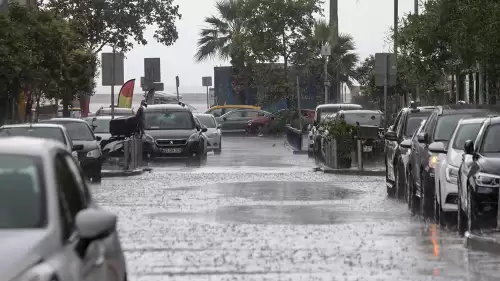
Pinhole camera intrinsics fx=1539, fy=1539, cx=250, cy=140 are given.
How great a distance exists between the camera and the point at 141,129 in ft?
147

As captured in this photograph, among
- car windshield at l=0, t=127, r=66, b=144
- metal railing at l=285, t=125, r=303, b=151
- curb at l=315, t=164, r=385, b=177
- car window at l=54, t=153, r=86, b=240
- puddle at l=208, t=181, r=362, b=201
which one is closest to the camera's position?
car window at l=54, t=153, r=86, b=240

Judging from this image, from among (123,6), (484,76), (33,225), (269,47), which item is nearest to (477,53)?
(484,76)

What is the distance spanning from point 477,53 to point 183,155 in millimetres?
10875

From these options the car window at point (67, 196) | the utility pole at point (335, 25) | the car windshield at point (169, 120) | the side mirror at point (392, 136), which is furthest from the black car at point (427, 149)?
the utility pole at point (335, 25)

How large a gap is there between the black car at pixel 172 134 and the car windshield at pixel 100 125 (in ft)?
4.67

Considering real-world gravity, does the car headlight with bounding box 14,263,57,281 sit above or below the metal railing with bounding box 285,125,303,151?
above

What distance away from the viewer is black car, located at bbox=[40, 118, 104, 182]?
112 ft

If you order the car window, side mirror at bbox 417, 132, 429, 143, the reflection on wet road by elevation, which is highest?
the car window

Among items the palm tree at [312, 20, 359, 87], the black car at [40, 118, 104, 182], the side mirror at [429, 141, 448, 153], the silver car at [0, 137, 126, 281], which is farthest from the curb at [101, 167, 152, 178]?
the palm tree at [312, 20, 359, 87]

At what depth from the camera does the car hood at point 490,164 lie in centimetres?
1867

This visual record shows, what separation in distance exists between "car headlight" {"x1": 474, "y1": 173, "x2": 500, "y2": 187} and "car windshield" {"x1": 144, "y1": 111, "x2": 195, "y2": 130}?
27338mm

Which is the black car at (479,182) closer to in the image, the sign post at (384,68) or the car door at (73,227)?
the car door at (73,227)

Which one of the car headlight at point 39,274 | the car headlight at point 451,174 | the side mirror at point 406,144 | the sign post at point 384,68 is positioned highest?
the sign post at point 384,68

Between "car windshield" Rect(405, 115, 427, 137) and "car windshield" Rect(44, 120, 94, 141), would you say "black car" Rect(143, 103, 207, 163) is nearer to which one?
"car windshield" Rect(44, 120, 94, 141)
